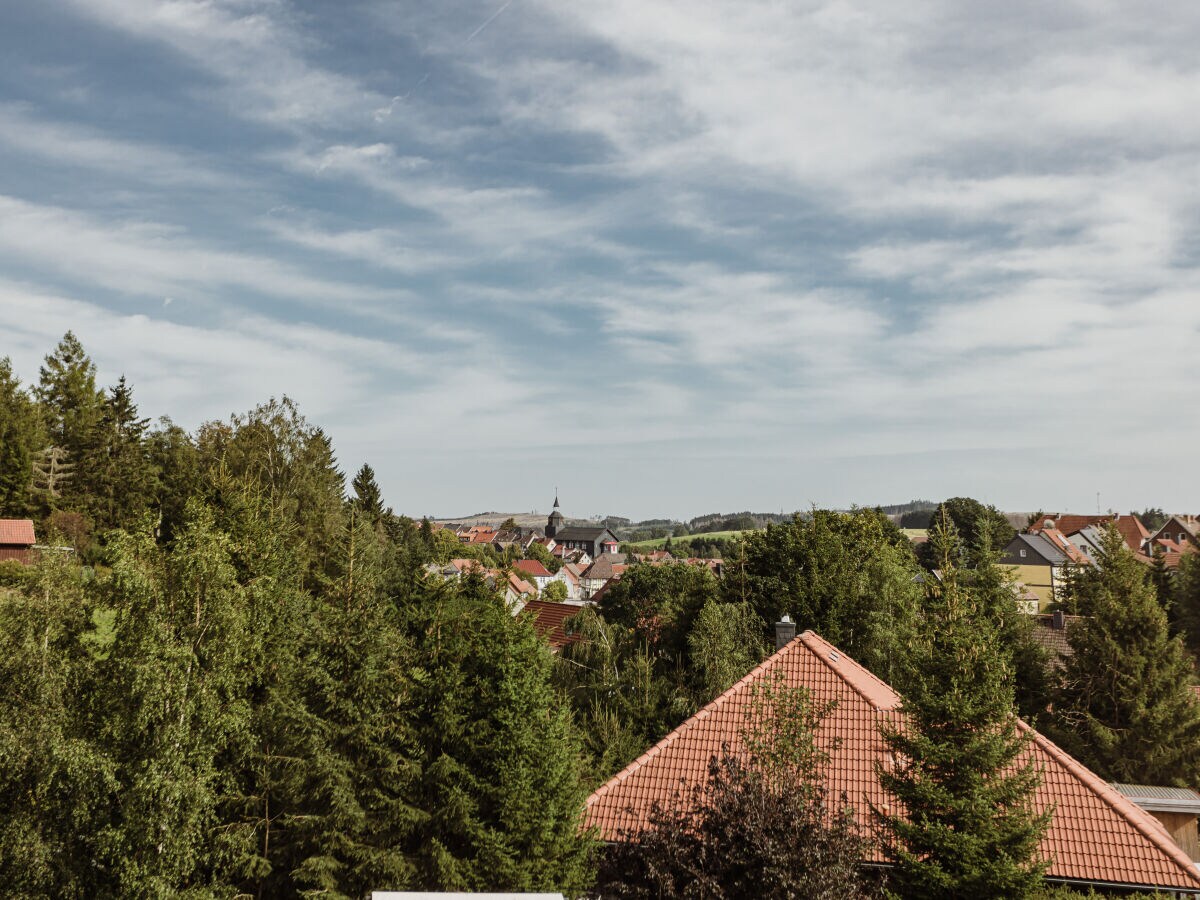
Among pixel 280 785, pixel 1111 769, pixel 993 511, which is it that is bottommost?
pixel 1111 769

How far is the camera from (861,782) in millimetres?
19344

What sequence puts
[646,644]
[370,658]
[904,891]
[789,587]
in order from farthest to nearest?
[789,587]
[646,644]
[370,658]
[904,891]

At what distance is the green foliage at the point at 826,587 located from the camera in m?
37.8

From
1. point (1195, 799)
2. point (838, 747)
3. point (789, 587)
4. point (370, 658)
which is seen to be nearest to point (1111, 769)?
point (1195, 799)

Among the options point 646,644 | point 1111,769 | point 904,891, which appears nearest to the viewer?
point 904,891

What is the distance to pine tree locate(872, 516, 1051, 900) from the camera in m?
13.7

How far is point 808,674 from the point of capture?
2261 cm

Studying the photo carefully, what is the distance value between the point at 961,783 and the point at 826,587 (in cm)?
2530

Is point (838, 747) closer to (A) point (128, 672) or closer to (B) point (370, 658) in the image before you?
(B) point (370, 658)

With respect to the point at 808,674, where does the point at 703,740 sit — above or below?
below

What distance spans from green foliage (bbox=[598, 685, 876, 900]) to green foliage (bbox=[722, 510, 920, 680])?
81.5ft

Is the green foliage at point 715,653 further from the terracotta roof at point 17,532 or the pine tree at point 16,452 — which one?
the pine tree at point 16,452

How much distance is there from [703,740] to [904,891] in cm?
719

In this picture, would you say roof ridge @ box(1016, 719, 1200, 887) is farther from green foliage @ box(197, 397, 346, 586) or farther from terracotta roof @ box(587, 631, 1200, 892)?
green foliage @ box(197, 397, 346, 586)
